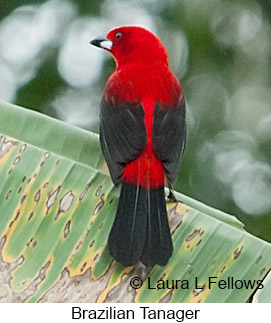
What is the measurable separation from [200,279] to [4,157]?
105cm

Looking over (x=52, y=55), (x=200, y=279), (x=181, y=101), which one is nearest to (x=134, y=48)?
(x=181, y=101)

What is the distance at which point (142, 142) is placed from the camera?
3.75m

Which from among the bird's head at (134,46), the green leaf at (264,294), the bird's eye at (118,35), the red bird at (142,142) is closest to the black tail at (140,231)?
the red bird at (142,142)

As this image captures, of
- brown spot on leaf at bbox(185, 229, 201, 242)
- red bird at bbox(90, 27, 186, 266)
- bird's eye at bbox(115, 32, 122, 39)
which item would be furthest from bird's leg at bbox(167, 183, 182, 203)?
bird's eye at bbox(115, 32, 122, 39)

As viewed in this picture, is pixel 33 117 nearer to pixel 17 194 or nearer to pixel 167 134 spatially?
pixel 17 194

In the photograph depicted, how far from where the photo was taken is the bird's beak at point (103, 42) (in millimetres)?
4855

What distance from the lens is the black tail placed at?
128 inches

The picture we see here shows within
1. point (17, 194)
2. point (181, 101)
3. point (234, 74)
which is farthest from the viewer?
point (234, 74)

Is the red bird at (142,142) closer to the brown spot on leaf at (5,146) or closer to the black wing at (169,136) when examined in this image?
the black wing at (169,136)

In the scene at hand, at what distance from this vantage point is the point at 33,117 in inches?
144

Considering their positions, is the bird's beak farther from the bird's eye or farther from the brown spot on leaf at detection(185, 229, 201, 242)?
the brown spot on leaf at detection(185, 229, 201, 242)

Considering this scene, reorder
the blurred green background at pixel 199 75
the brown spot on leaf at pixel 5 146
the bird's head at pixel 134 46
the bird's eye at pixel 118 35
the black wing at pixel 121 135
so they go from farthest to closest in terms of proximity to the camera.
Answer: the blurred green background at pixel 199 75
the bird's eye at pixel 118 35
the bird's head at pixel 134 46
the black wing at pixel 121 135
the brown spot on leaf at pixel 5 146

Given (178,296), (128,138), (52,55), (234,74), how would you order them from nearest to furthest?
(178,296) → (128,138) → (52,55) → (234,74)

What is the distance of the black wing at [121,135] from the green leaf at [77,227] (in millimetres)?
57
